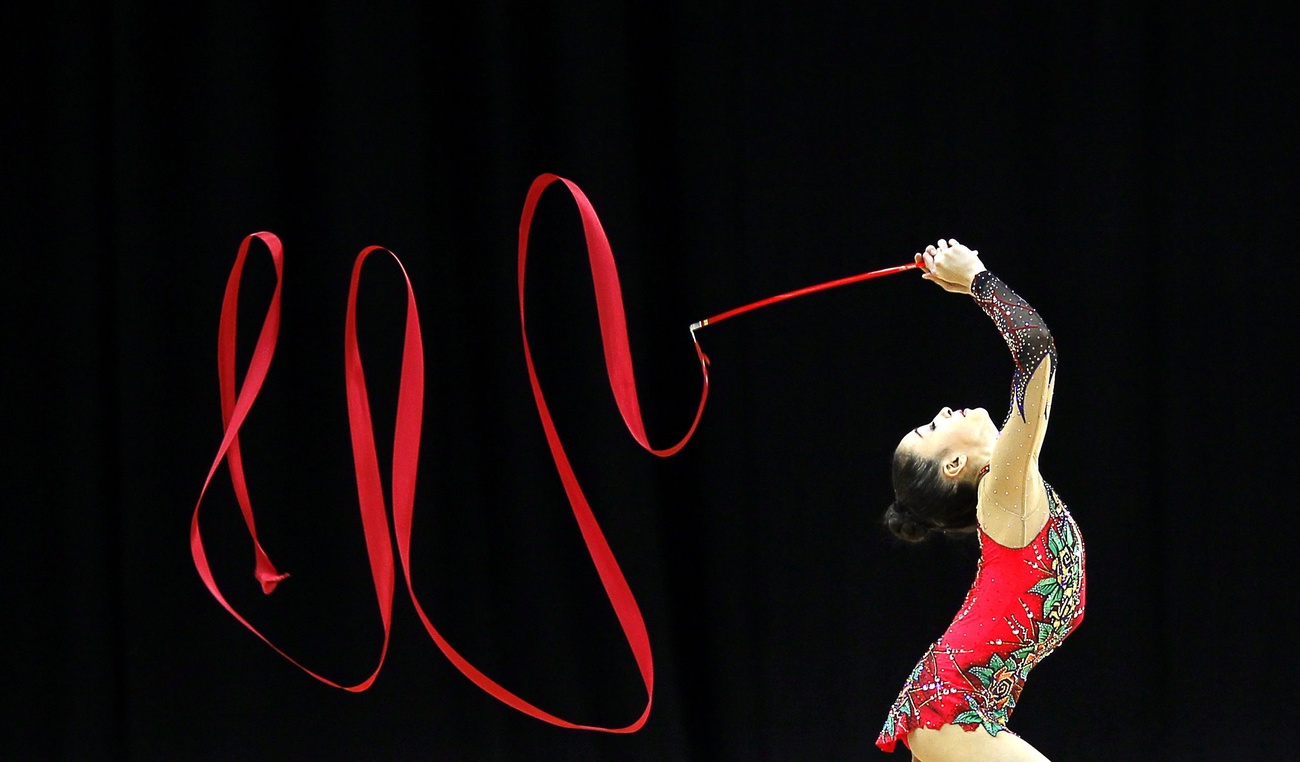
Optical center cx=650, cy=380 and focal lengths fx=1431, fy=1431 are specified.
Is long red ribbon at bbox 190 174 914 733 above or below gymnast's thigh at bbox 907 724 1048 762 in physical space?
above

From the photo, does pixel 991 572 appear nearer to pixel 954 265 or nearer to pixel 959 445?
pixel 959 445

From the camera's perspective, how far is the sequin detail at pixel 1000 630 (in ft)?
8.38

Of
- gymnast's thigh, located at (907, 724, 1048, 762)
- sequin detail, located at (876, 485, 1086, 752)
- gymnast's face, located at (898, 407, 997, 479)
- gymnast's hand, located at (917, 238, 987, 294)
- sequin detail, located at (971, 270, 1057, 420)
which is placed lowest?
gymnast's thigh, located at (907, 724, 1048, 762)

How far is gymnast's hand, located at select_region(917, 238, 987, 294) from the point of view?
253cm

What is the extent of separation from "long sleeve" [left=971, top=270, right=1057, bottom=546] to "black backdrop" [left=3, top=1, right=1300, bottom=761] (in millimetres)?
1405

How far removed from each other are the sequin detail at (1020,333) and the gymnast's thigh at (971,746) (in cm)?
58

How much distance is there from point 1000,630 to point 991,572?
0.34ft

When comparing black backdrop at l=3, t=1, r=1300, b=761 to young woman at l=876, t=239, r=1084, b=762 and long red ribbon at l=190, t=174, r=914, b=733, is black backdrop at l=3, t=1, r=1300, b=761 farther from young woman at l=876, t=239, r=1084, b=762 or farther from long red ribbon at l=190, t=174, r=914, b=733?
young woman at l=876, t=239, r=1084, b=762

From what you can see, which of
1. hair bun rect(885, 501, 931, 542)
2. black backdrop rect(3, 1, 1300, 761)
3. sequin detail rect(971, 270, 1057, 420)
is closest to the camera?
sequin detail rect(971, 270, 1057, 420)

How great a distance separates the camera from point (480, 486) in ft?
13.0

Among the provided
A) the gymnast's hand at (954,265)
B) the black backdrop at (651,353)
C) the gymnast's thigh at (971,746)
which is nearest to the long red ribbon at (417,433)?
the gymnast's hand at (954,265)

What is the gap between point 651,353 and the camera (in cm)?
392

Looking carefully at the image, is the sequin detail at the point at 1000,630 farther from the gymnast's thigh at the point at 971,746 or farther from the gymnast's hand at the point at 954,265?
the gymnast's hand at the point at 954,265

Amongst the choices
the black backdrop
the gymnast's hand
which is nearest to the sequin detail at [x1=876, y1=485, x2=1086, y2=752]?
the gymnast's hand
